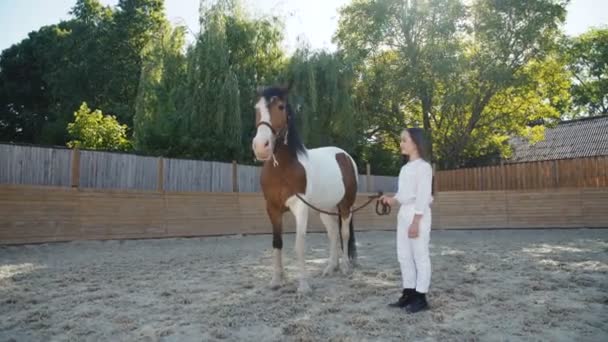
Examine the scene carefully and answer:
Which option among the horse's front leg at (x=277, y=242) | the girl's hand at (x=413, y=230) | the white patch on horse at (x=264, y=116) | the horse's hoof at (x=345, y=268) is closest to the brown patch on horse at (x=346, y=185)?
the horse's hoof at (x=345, y=268)

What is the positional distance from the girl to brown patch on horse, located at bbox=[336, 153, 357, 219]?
1.97 metres

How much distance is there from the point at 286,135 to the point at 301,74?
1077cm

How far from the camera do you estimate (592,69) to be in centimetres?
3183

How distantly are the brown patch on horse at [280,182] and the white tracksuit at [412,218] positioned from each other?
49.1 inches

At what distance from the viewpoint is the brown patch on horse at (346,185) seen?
5586 millimetres

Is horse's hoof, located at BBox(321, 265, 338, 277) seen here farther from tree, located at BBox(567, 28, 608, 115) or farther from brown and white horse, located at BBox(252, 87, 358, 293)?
tree, located at BBox(567, 28, 608, 115)

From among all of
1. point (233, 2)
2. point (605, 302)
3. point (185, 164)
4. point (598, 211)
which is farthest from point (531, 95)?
point (605, 302)

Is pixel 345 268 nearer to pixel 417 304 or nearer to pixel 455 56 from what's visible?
pixel 417 304

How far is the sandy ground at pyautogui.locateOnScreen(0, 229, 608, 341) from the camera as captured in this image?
9.61 feet

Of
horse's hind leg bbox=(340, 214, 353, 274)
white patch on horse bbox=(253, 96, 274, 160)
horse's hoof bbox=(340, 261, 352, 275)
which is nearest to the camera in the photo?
white patch on horse bbox=(253, 96, 274, 160)

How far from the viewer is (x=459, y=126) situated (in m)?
18.9

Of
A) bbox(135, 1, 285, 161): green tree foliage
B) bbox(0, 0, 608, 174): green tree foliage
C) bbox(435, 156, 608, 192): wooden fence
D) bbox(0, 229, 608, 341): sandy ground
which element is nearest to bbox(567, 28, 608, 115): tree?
bbox(0, 0, 608, 174): green tree foliage

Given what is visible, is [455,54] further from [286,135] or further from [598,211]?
[286,135]

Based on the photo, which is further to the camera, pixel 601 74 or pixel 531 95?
pixel 601 74
